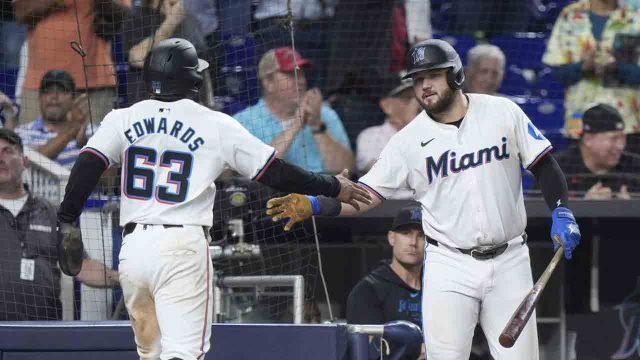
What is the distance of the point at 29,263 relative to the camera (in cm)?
630

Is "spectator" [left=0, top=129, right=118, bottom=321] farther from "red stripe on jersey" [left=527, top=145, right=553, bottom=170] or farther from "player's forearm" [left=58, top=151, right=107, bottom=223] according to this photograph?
"red stripe on jersey" [left=527, top=145, right=553, bottom=170]

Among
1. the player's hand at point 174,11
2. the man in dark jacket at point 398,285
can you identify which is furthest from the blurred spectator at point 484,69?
the player's hand at point 174,11

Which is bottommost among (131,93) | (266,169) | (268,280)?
(268,280)

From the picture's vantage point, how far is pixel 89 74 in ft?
23.1

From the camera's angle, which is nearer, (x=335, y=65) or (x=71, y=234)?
(x=71, y=234)

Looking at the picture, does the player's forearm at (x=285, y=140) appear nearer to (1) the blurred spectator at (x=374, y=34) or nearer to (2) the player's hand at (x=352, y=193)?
(1) the blurred spectator at (x=374, y=34)

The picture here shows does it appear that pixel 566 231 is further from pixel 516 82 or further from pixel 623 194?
pixel 516 82

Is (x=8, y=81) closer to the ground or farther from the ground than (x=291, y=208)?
farther from the ground

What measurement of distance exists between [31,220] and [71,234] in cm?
206

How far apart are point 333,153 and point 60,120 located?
1.72 metres

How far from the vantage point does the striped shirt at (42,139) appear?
22.8ft

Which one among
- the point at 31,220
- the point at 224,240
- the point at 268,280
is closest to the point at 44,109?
the point at 31,220

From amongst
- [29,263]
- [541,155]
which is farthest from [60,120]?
[541,155]

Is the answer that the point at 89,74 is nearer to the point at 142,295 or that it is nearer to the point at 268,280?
the point at 268,280
